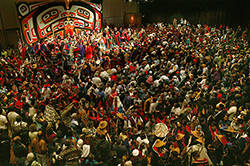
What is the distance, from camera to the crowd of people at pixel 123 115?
2593 millimetres

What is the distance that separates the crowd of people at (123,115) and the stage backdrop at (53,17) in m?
2.24

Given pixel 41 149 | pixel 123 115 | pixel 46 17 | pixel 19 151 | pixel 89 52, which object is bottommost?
pixel 19 151

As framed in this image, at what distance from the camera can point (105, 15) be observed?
13.8 m

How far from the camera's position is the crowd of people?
8.51ft

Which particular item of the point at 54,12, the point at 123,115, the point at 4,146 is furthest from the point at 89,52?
the point at 4,146

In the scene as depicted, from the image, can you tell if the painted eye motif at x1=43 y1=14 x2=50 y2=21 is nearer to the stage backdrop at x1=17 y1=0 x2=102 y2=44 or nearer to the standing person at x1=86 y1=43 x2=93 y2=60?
the stage backdrop at x1=17 y1=0 x2=102 y2=44

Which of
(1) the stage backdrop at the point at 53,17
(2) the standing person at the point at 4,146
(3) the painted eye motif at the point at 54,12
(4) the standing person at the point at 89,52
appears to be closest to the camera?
(2) the standing person at the point at 4,146

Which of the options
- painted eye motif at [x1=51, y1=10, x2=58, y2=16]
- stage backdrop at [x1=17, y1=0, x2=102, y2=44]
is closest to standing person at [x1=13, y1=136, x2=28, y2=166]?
stage backdrop at [x1=17, y1=0, x2=102, y2=44]

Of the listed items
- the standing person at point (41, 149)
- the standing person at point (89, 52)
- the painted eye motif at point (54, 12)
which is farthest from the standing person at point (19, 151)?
the painted eye motif at point (54, 12)

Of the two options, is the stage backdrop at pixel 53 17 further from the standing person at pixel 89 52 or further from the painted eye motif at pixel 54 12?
the standing person at pixel 89 52

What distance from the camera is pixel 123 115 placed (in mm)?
3209

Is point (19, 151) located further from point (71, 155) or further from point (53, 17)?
point (53, 17)

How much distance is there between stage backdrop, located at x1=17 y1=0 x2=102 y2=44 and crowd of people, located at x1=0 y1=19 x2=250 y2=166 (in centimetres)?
224

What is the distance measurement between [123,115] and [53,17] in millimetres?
7628
